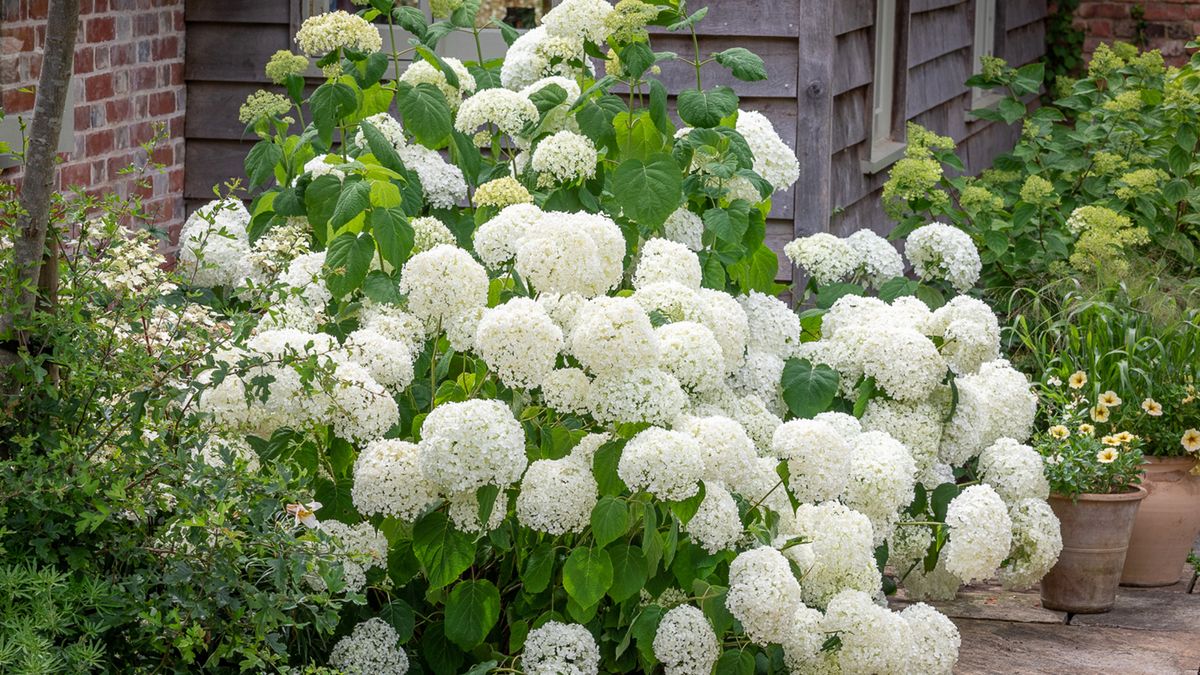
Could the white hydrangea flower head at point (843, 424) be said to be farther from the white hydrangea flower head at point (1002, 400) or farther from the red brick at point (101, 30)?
the red brick at point (101, 30)

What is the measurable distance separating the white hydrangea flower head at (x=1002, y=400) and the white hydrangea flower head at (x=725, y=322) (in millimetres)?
814

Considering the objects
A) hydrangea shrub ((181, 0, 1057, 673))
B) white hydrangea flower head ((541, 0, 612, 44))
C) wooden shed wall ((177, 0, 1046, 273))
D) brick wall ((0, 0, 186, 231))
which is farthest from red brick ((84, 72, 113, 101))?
white hydrangea flower head ((541, 0, 612, 44))

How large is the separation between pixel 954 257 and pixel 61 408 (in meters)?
2.38

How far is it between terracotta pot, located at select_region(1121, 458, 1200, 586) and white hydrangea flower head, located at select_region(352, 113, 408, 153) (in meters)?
2.71

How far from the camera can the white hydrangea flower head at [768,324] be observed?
11.6 ft

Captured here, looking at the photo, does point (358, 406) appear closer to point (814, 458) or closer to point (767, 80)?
point (814, 458)

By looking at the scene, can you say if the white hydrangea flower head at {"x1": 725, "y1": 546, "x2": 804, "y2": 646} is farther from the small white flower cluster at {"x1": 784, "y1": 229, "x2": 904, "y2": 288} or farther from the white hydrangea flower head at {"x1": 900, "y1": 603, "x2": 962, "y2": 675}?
the small white flower cluster at {"x1": 784, "y1": 229, "x2": 904, "y2": 288}

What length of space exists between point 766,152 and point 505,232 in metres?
0.95

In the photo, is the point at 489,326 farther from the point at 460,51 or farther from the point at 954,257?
the point at 460,51

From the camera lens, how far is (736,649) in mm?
2900

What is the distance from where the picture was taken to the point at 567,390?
2.65 meters

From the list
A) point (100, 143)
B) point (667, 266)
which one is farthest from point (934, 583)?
point (100, 143)

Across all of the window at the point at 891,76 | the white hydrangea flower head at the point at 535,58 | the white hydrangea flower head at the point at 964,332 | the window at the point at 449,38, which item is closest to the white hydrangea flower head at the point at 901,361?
the white hydrangea flower head at the point at 964,332

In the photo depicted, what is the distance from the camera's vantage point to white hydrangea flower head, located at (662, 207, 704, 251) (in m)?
3.48
